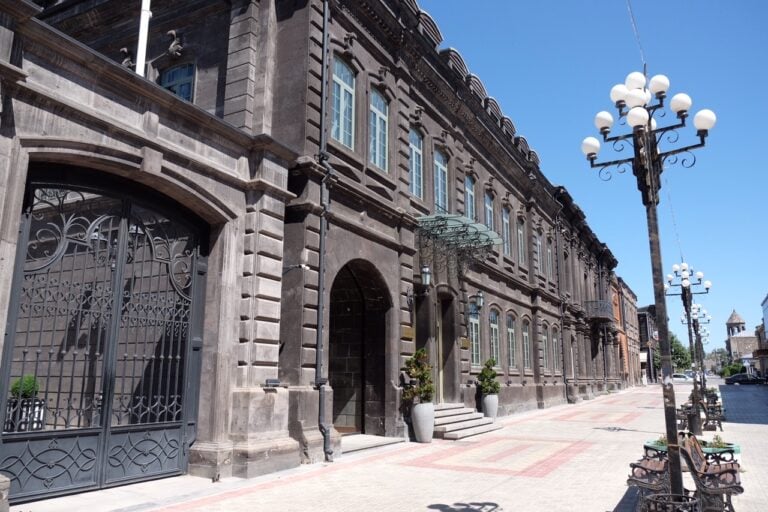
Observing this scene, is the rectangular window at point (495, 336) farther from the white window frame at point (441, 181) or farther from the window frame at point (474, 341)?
the white window frame at point (441, 181)

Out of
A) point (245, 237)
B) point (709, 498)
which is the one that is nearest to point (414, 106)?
point (245, 237)

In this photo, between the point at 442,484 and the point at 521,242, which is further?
the point at 521,242

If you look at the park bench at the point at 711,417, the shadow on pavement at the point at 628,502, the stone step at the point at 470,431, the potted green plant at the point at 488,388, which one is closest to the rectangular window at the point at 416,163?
the potted green plant at the point at 488,388

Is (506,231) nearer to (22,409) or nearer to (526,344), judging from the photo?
(526,344)

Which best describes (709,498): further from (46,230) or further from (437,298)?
(437,298)

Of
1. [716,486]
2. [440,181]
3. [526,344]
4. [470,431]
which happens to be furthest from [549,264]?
[716,486]

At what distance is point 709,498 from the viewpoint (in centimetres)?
639

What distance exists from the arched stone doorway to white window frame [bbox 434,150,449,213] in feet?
15.0

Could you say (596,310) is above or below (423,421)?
above

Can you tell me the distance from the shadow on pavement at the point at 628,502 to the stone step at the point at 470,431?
21.5 ft

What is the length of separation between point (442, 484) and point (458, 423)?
6.94 meters

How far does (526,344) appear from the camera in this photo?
85.1 feet

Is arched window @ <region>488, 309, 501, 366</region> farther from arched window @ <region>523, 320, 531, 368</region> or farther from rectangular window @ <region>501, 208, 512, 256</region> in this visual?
arched window @ <region>523, 320, 531, 368</region>

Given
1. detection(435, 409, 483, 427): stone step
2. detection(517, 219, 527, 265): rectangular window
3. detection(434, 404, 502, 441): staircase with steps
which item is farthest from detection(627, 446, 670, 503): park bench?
detection(517, 219, 527, 265): rectangular window
